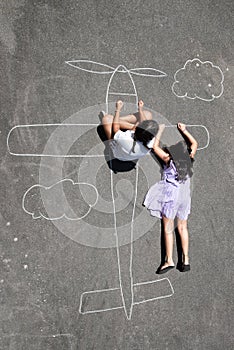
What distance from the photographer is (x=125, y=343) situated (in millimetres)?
3680

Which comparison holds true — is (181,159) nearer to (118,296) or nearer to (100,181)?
(100,181)

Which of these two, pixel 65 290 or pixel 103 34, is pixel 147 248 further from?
pixel 103 34

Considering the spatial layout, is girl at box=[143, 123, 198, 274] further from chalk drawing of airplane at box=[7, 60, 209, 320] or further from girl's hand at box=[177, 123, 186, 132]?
chalk drawing of airplane at box=[7, 60, 209, 320]

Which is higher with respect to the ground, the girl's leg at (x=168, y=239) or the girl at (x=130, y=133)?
the girl at (x=130, y=133)

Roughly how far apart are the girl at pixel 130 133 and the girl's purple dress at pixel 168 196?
29 cm

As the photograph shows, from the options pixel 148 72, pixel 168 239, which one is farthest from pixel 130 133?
pixel 168 239

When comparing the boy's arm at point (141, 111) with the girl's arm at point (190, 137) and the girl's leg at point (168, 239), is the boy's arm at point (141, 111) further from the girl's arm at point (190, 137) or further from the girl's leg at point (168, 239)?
the girl's leg at point (168, 239)

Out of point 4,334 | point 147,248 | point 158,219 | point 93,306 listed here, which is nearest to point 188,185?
point 158,219

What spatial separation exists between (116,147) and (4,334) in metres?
1.73

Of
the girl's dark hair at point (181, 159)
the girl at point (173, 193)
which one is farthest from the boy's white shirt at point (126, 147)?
the girl's dark hair at point (181, 159)

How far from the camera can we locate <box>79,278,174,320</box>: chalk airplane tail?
3615 mm

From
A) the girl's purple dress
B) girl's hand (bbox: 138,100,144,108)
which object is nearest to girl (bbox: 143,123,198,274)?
the girl's purple dress

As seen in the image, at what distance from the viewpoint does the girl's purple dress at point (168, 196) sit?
3743 mm

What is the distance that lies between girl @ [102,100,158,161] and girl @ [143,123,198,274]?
0.40 ft
